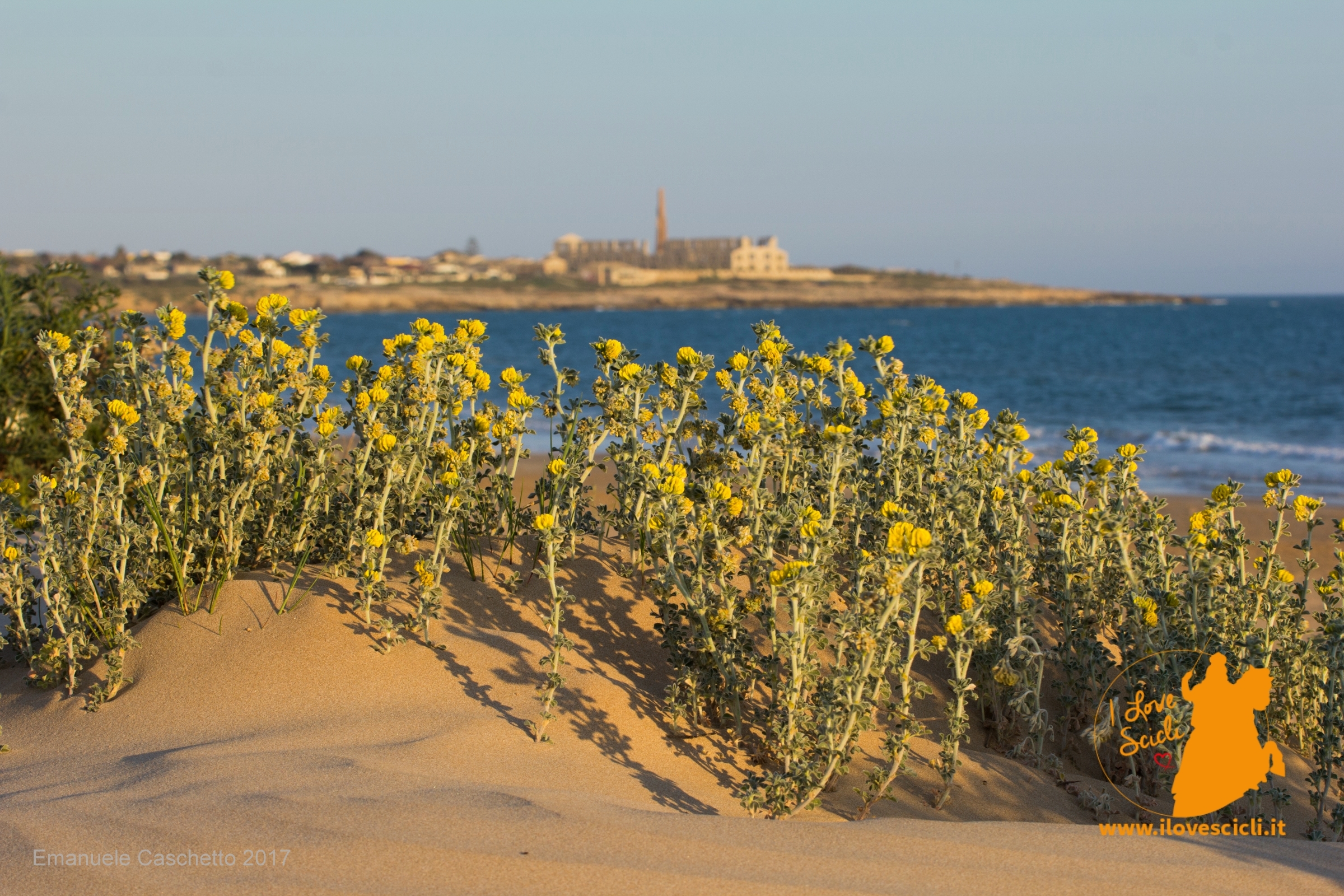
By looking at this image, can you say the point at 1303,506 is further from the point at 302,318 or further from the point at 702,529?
the point at 302,318

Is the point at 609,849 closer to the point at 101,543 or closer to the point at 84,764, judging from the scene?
the point at 84,764

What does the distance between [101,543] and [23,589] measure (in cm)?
33

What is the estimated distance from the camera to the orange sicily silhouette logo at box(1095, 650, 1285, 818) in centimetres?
349

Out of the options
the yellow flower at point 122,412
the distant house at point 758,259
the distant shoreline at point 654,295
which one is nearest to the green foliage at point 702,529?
the yellow flower at point 122,412

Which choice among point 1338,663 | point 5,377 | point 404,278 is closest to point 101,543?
point 5,377

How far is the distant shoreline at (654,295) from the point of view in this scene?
92.4 meters

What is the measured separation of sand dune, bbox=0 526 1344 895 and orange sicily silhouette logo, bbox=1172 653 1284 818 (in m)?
0.36

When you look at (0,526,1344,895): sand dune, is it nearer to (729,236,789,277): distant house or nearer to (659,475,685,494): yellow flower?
(659,475,685,494): yellow flower

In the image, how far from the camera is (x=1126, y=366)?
41031 mm

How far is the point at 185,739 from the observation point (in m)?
3.37

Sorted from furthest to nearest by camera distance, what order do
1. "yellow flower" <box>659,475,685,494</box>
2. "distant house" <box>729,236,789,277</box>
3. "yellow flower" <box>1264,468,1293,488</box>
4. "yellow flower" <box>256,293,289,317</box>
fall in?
"distant house" <box>729,236,789,277</box>
"yellow flower" <box>256,293,289,317</box>
"yellow flower" <box>1264,468,1293,488</box>
"yellow flower" <box>659,475,685,494</box>

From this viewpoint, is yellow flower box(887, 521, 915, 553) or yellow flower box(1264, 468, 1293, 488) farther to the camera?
yellow flower box(1264, 468, 1293, 488)

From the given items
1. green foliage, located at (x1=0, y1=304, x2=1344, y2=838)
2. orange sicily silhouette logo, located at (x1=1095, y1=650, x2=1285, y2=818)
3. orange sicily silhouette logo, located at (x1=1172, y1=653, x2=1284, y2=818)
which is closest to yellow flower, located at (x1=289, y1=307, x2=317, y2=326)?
green foliage, located at (x1=0, y1=304, x2=1344, y2=838)

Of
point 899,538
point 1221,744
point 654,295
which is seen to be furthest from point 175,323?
point 654,295
